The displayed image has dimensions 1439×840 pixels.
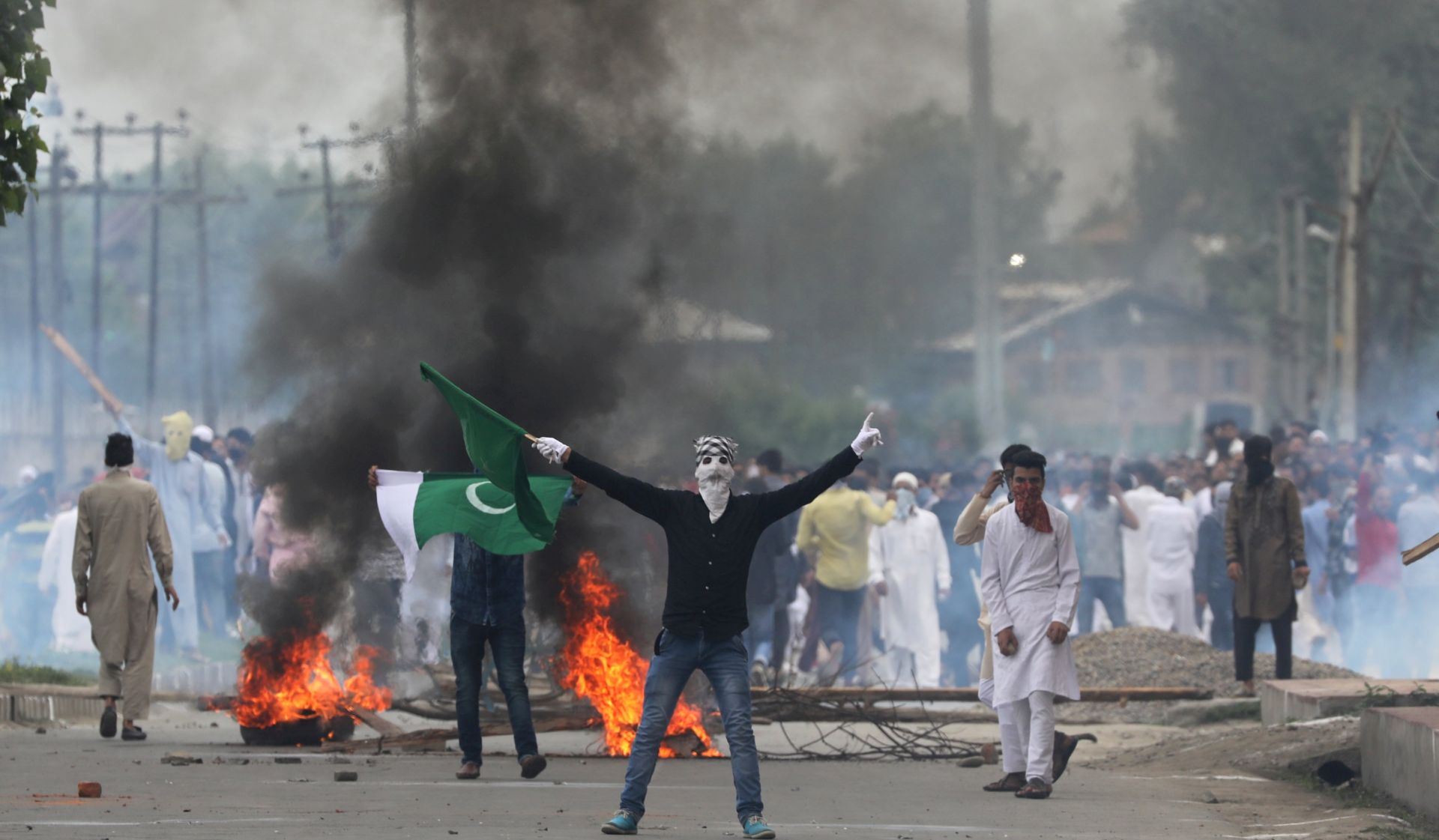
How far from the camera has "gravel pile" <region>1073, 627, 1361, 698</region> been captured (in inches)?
544

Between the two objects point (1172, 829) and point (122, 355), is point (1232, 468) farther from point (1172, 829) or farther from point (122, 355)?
point (122, 355)

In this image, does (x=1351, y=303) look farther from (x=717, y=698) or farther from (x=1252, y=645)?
(x=717, y=698)

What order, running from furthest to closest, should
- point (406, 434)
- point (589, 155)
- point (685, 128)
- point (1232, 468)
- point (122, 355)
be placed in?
point (122, 355) → point (1232, 468) → point (685, 128) → point (589, 155) → point (406, 434)

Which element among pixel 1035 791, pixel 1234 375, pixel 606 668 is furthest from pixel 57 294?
pixel 1234 375

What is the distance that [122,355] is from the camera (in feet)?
159

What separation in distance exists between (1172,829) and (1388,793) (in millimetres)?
1446

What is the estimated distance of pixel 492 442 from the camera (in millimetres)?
8609

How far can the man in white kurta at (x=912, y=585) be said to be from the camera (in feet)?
52.5

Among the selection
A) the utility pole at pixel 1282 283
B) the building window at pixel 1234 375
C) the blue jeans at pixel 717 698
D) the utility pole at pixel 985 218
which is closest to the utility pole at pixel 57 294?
the utility pole at pixel 985 218

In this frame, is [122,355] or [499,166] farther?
[122,355]

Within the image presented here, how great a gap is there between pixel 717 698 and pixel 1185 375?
172ft

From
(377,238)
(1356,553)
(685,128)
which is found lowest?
(1356,553)

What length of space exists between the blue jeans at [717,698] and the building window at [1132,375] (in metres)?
50.7

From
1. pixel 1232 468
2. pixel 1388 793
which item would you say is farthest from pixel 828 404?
pixel 1388 793
